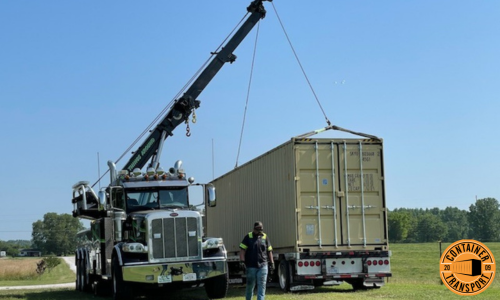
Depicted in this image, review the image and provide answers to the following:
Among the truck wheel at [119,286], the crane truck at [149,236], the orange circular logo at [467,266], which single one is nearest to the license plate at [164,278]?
the crane truck at [149,236]

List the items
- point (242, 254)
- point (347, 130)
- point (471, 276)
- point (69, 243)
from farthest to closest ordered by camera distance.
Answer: point (69, 243), point (347, 130), point (242, 254), point (471, 276)

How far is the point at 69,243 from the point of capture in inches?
6836

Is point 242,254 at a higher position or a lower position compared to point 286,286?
higher

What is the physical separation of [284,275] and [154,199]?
3935 mm

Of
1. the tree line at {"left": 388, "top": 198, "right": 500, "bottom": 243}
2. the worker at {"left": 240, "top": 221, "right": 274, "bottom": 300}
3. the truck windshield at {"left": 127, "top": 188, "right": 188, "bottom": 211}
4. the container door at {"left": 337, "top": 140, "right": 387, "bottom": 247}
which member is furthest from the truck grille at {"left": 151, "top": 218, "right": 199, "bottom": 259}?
the tree line at {"left": 388, "top": 198, "right": 500, "bottom": 243}

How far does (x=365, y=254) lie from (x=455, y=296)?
2885 mm

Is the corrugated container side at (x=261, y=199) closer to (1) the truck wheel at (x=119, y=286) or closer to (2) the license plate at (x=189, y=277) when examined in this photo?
(2) the license plate at (x=189, y=277)

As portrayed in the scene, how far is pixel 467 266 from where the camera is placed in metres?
10.9


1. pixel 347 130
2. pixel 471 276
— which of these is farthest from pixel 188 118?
pixel 471 276

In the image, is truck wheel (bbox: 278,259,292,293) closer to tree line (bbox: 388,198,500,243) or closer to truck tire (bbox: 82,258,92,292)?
truck tire (bbox: 82,258,92,292)

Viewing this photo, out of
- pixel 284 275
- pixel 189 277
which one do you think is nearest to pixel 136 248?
pixel 189 277

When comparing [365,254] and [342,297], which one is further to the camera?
[365,254]

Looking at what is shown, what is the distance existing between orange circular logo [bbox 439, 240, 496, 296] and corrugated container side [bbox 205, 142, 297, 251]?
7.00 metres

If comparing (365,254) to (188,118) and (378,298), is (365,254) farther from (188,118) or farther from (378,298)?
(188,118)
